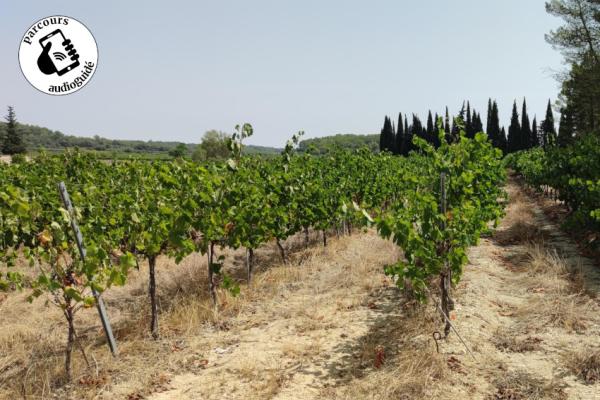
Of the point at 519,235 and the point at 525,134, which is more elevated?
the point at 525,134

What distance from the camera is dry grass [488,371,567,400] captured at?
3.97 metres

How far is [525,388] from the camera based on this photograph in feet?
13.5

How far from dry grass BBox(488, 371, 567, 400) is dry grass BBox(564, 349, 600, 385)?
32 cm

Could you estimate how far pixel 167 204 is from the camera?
5.66 m

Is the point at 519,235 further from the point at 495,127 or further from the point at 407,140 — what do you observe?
the point at 407,140

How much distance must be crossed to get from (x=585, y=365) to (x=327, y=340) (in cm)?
276

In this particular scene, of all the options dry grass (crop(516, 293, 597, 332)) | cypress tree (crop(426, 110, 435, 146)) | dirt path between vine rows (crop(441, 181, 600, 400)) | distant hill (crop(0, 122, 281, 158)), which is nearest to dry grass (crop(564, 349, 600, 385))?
dirt path between vine rows (crop(441, 181, 600, 400))

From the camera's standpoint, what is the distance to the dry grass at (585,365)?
4197mm

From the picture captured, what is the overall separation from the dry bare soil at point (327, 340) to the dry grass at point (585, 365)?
12 millimetres

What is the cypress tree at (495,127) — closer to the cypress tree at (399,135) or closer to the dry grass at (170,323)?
the cypress tree at (399,135)

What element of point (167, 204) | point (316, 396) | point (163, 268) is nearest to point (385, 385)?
point (316, 396)

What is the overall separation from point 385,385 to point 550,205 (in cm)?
1713

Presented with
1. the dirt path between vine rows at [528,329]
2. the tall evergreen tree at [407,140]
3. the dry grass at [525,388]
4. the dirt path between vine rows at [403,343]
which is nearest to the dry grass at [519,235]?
the dirt path between vine rows at [528,329]

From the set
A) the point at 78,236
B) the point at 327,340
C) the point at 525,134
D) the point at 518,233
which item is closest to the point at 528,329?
the point at 327,340
